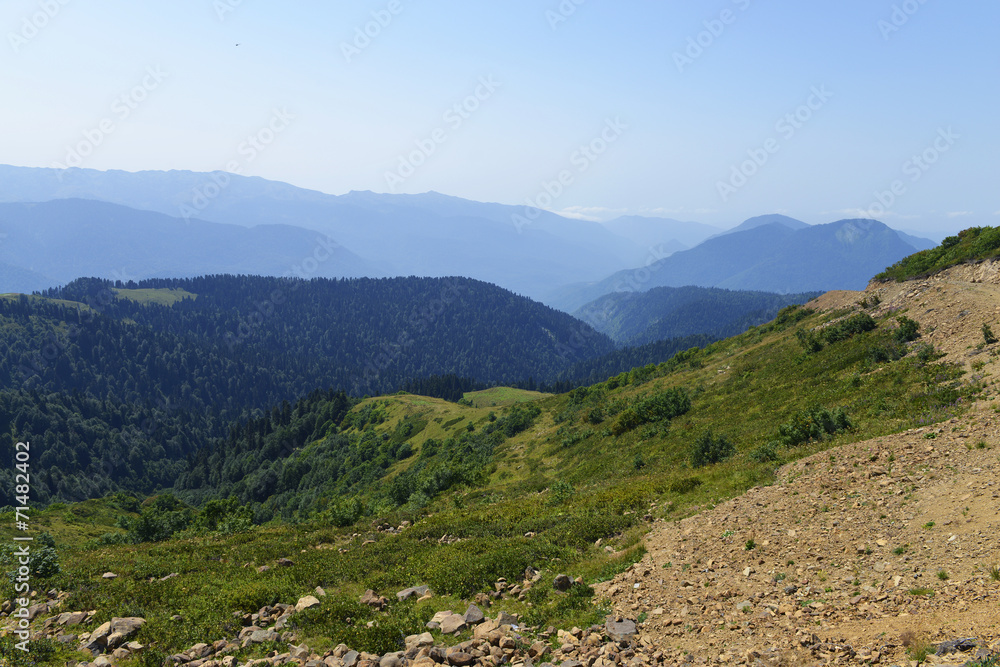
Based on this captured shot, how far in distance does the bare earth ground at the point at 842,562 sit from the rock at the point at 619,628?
34 cm

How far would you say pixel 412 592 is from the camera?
616 inches

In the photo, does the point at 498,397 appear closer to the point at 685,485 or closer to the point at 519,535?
the point at 685,485

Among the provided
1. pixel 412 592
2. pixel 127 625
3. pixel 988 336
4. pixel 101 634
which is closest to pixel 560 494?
pixel 412 592

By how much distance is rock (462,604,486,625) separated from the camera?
42.3 ft

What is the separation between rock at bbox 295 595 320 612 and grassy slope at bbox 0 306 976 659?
52cm

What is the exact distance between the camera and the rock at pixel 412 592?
15.4m

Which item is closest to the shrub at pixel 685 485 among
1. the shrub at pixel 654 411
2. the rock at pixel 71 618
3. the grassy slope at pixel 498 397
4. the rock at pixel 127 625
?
the rock at pixel 127 625

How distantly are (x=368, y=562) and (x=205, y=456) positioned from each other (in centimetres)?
20160

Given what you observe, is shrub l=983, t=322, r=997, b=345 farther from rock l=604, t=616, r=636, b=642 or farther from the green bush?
rock l=604, t=616, r=636, b=642

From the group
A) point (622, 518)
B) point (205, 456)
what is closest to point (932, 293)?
point (622, 518)

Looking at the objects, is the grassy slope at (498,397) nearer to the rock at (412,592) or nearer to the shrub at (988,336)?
the shrub at (988,336)

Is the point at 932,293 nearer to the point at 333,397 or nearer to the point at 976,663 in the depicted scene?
the point at 976,663

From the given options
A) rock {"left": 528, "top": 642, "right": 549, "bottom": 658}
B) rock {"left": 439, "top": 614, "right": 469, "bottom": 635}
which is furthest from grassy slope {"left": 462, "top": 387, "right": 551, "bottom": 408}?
rock {"left": 528, "top": 642, "right": 549, "bottom": 658}

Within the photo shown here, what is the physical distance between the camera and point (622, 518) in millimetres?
20109
